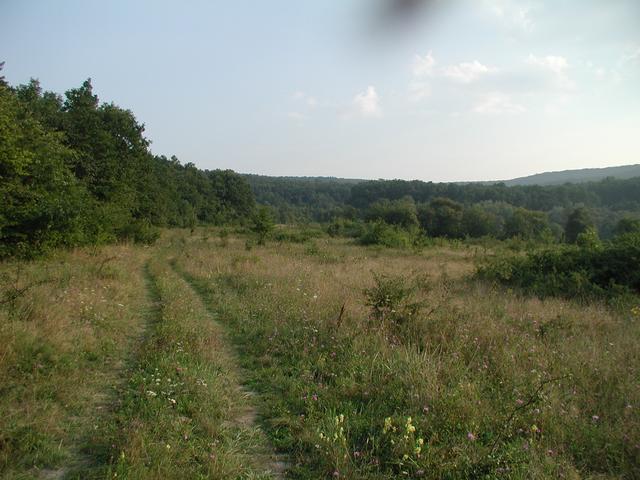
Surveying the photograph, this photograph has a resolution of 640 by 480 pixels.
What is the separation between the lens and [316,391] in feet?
14.6

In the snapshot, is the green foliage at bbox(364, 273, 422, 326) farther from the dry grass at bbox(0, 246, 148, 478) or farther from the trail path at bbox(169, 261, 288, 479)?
the dry grass at bbox(0, 246, 148, 478)

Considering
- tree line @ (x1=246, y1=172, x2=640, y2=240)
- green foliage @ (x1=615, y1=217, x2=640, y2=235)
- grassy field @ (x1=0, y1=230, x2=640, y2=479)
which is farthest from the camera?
tree line @ (x1=246, y1=172, x2=640, y2=240)

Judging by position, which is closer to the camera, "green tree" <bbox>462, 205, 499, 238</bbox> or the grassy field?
the grassy field

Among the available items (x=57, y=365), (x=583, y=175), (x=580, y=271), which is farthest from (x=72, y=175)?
(x=583, y=175)

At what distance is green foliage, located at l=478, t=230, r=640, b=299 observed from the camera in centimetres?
1093

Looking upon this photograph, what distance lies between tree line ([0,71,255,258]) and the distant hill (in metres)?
130

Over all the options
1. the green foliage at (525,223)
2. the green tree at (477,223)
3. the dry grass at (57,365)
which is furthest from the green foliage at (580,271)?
the green tree at (477,223)

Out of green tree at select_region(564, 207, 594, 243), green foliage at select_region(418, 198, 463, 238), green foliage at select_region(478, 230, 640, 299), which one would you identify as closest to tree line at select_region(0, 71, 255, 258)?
green foliage at select_region(478, 230, 640, 299)

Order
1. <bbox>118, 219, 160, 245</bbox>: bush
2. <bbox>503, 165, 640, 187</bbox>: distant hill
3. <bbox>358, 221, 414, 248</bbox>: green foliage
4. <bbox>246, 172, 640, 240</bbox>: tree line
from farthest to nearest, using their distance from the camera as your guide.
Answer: <bbox>503, 165, 640, 187</bbox>: distant hill → <bbox>246, 172, 640, 240</bbox>: tree line → <bbox>358, 221, 414, 248</bbox>: green foliage → <bbox>118, 219, 160, 245</bbox>: bush

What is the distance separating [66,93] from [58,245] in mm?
21094

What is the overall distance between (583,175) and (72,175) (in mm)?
178271

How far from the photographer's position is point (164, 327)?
6.45 metres

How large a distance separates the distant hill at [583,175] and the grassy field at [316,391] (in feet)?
454

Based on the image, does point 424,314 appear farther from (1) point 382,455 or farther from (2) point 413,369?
(1) point 382,455
